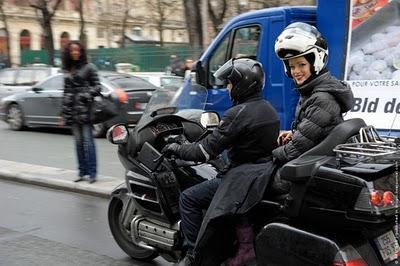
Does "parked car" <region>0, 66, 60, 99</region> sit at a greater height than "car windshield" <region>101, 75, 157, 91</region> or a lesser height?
lesser

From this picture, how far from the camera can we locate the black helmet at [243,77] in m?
3.87

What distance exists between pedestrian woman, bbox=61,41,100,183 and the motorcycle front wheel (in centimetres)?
290

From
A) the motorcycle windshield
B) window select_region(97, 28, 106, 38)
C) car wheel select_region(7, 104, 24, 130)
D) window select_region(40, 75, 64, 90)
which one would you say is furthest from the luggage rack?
window select_region(97, 28, 106, 38)

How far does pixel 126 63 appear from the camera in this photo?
29547 millimetres

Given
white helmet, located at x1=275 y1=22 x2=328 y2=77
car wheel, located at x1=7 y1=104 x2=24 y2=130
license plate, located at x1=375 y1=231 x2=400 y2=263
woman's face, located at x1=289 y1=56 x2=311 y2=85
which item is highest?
white helmet, located at x1=275 y1=22 x2=328 y2=77

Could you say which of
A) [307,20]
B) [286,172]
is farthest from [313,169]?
[307,20]

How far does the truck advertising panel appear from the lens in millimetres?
6484

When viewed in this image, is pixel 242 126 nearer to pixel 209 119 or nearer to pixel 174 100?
pixel 209 119

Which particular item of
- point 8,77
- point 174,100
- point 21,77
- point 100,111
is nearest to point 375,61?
point 174,100

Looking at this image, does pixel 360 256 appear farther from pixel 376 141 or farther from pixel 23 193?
pixel 23 193

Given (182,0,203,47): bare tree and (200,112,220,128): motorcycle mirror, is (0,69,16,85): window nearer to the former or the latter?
(182,0,203,47): bare tree

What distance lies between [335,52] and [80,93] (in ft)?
11.0

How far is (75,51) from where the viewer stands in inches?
310

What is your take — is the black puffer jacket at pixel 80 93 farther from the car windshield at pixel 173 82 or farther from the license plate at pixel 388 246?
the license plate at pixel 388 246
